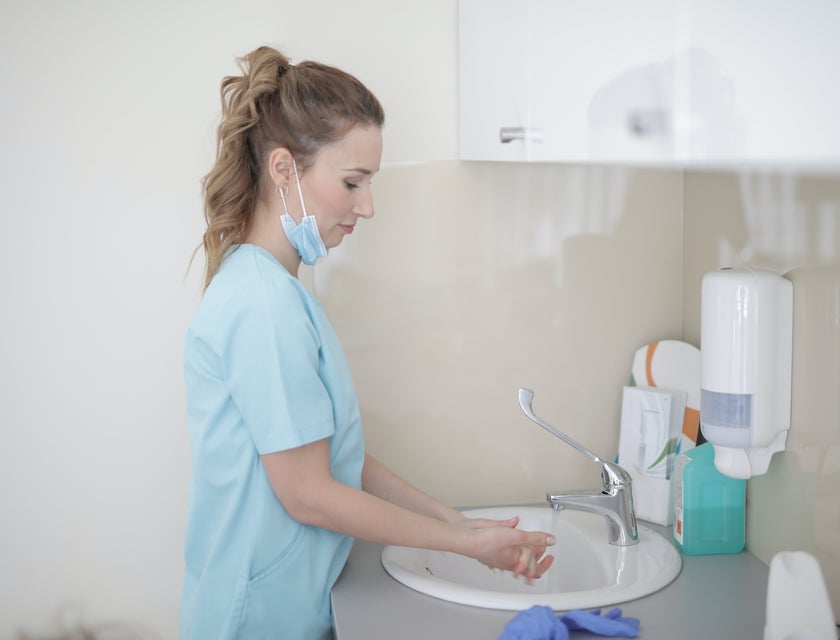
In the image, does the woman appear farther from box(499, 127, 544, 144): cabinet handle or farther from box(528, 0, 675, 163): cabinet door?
box(528, 0, 675, 163): cabinet door

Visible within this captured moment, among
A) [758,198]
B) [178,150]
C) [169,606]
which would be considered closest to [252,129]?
[178,150]

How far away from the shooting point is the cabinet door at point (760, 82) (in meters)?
0.62

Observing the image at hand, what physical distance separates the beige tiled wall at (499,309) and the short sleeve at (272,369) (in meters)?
0.47

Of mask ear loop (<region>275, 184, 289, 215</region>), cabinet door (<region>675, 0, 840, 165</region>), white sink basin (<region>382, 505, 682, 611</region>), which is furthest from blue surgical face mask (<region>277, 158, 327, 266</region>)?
cabinet door (<region>675, 0, 840, 165</region>)

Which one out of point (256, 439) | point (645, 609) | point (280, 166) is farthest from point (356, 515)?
point (280, 166)

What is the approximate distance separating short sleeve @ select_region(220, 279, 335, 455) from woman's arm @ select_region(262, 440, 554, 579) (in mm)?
36

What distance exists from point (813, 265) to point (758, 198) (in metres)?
0.20

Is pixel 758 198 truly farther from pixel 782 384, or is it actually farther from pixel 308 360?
pixel 308 360

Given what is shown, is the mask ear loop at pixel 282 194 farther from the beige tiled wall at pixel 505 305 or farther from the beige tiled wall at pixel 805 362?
the beige tiled wall at pixel 805 362

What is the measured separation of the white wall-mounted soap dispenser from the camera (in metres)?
1.20

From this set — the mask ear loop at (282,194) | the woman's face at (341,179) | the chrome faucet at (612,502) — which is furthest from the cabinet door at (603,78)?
the chrome faucet at (612,502)

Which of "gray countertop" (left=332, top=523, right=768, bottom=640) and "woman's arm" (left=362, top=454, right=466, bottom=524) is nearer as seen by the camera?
"gray countertop" (left=332, top=523, right=768, bottom=640)

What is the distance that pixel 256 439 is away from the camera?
1210 millimetres

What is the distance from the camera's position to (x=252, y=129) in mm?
1343
